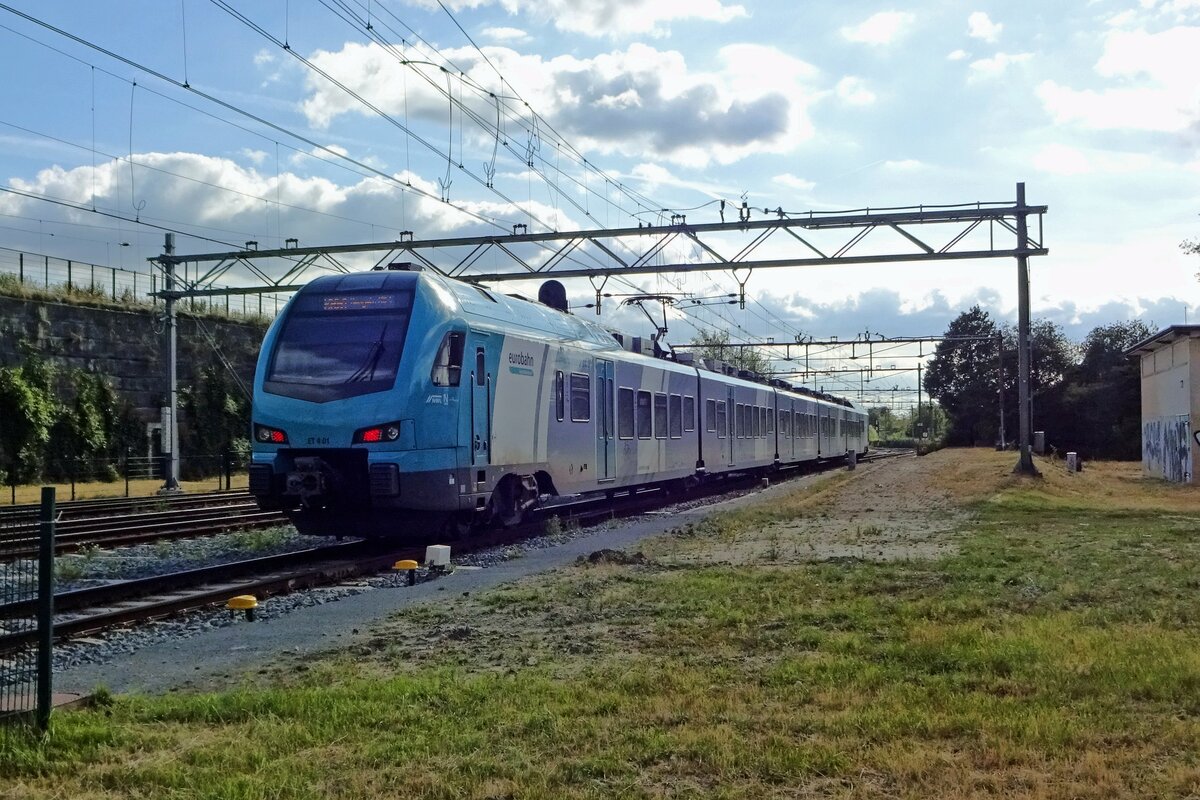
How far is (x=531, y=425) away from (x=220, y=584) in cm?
554

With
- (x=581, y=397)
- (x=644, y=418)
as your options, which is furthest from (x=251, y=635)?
(x=644, y=418)

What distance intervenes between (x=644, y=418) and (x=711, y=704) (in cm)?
1564

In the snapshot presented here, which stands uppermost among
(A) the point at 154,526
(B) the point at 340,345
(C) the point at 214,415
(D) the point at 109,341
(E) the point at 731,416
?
(D) the point at 109,341

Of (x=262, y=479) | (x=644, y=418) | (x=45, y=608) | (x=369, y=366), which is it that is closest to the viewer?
(x=45, y=608)

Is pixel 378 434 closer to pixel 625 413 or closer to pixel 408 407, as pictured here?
pixel 408 407

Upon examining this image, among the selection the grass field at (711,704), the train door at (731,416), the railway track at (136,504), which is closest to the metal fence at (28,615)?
the grass field at (711,704)

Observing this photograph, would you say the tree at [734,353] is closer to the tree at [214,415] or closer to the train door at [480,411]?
the tree at [214,415]

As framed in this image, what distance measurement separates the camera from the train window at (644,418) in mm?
21359

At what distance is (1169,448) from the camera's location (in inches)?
1396

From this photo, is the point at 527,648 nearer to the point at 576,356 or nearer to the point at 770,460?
the point at 576,356

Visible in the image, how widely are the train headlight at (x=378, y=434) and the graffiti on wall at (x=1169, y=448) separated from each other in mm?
27336

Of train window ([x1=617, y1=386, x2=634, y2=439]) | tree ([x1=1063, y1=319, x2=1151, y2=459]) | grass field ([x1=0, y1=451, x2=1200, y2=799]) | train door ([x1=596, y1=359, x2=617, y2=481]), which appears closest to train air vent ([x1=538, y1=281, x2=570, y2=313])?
train window ([x1=617, y1=386, x2=634, y2=439])

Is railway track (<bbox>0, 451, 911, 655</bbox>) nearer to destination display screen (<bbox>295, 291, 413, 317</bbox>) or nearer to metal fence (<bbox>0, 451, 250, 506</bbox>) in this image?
destination display screen (<bbox>295, 291, 413, 317</bbox>)

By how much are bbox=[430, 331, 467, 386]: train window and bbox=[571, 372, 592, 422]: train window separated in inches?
157
